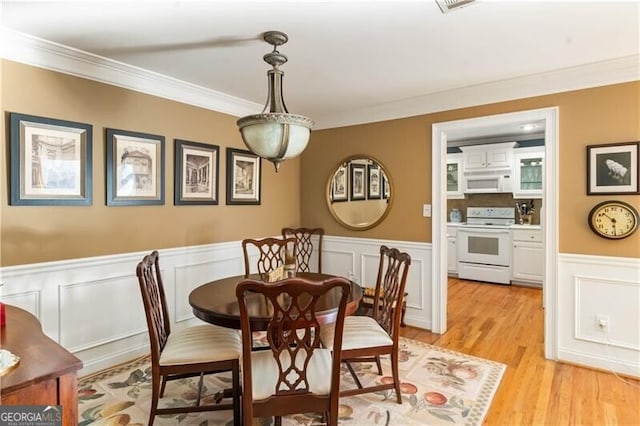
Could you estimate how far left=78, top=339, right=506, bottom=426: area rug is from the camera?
7.00 ft

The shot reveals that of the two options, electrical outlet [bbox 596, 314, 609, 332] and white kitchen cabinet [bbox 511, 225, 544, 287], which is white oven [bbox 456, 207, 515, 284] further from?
electrical outlet [bbox 596, 314, 609, 332]

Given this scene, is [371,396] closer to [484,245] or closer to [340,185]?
[340,185]

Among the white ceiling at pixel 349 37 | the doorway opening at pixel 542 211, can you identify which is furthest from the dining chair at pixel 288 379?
the doorway opening at pixel 542 211

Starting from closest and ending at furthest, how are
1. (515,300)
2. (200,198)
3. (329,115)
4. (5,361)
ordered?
1. (5,361)
2. (200,198)
3. (329,115)
4. (515,300)

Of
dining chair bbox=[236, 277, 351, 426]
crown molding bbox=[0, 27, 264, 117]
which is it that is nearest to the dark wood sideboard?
dining chair bbox=[236, 277, 351, 426]

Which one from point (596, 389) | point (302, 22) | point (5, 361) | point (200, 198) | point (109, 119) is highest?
point (302, 22)

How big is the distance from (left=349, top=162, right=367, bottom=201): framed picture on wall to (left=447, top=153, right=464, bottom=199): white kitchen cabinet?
98.5 inches

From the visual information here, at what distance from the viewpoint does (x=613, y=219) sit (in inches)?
106

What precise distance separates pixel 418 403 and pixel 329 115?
325 cm

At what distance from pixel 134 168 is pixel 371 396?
8.39ft

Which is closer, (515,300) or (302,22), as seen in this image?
(302,22)

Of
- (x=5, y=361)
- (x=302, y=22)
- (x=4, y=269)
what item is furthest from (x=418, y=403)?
(x=4, y=269)

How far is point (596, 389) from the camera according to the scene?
8.16 ft

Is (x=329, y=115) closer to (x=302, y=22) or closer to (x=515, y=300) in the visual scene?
(x=302, y=22)
